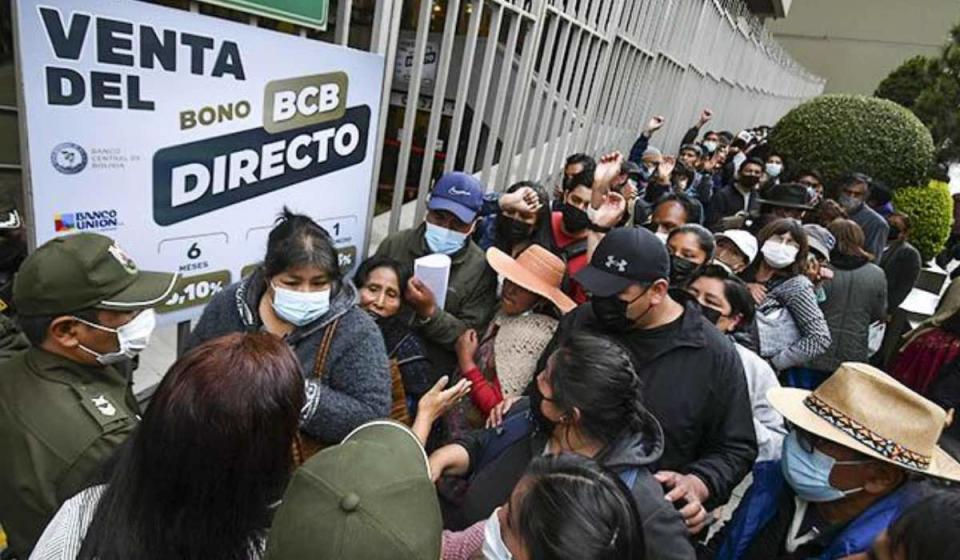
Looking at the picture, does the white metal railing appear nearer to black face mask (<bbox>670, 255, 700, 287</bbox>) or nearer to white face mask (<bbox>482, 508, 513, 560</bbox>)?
black face mask (<bbox>670, 255, 700, 287</bbox>)

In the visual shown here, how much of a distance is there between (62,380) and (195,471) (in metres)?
0.65

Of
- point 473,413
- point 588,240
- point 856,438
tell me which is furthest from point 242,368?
point 588,240

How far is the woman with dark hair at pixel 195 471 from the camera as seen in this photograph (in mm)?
1090

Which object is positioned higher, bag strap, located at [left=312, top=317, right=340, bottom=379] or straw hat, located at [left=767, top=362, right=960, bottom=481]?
straw hat, located at [left=767, top=362, right=960, bottom=481]

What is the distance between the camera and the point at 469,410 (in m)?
2.33

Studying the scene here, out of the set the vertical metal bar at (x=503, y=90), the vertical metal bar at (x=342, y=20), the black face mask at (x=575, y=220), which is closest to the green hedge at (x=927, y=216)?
the vertical metal bar at (x=503, y=90)

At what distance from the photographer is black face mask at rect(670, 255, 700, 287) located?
2.89m

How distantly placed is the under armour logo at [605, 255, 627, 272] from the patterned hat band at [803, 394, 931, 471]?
76cm

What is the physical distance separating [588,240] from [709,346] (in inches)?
49.4

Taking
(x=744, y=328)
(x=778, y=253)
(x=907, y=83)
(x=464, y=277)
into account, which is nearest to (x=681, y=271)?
Result: (x=744, y=328)

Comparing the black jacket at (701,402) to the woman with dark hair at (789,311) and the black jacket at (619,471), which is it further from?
the woman with dark hair at (789,311)

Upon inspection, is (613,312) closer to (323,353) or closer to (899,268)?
(323,353)

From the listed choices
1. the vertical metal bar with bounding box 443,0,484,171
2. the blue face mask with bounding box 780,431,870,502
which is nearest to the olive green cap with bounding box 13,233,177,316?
the blue face mask with bounding box 780,431,870,502

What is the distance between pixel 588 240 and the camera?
322 centimetres
